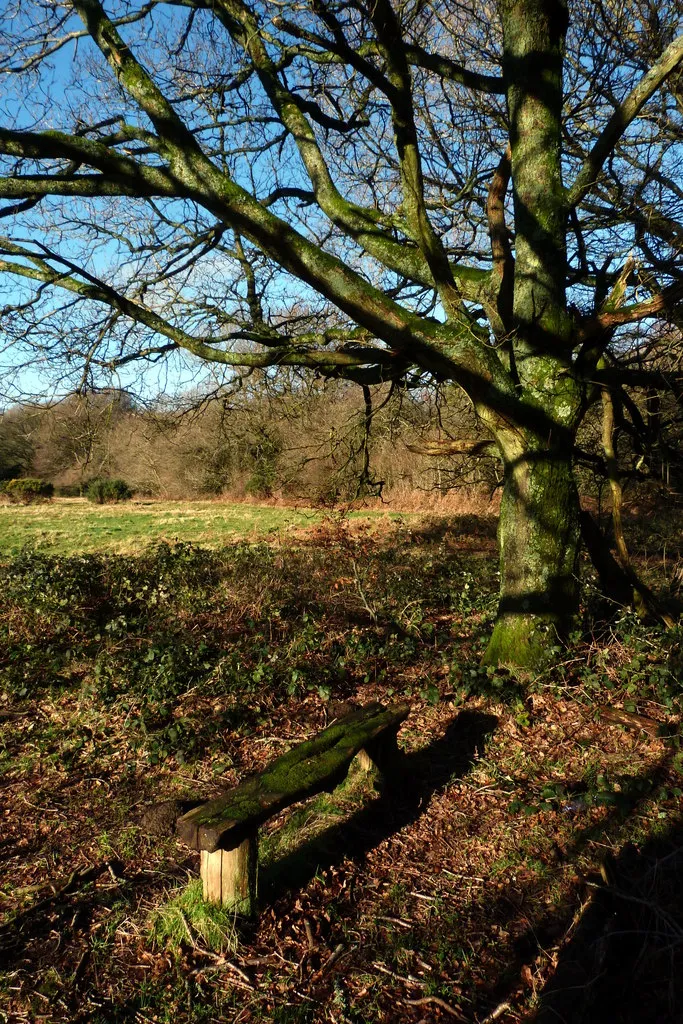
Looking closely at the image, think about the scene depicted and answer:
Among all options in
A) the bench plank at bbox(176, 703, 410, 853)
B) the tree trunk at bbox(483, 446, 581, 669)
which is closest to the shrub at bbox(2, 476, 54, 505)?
the tree trunk at bbox(483, 446, 581, 669)

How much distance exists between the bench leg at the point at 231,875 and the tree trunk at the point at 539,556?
127 inches

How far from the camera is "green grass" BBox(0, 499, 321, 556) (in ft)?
45.5

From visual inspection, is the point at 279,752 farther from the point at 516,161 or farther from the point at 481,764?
the point at 516,161

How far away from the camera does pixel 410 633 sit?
24.1ft

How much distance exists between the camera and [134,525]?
1886cm

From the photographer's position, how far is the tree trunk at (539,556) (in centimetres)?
604

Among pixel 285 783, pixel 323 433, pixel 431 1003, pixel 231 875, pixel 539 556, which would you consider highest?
pixel 323 433

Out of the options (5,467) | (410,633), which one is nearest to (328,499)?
(410,633)

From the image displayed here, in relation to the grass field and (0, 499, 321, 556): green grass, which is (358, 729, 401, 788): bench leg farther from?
(0, 499, 321, 556): green grass

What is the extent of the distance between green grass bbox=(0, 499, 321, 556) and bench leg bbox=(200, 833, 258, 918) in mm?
7821

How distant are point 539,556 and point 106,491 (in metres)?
25.2

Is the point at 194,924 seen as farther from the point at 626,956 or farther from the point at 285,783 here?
the point at 626,956

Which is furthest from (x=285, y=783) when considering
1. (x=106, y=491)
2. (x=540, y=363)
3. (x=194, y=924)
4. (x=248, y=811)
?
(x=106, y=491)

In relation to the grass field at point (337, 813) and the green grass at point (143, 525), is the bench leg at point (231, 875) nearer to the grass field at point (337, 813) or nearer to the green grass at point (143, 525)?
the grass field at point (337, 813)
